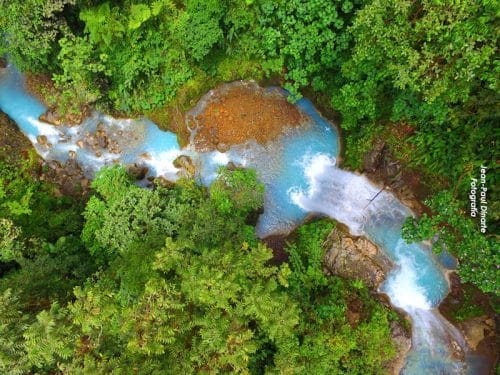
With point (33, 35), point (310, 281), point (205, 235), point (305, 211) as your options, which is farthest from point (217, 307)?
point (33, 35)

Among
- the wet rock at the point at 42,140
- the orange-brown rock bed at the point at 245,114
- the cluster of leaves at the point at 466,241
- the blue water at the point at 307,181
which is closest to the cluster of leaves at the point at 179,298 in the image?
the blue water at the point at 307,181

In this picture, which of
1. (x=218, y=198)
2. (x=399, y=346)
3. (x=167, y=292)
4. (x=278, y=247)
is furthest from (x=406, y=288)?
(x=167, y=292)

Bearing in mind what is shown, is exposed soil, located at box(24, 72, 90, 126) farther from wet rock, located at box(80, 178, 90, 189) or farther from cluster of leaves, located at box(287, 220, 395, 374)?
cluster of leaves, located at box(287, 220, 395, 374)

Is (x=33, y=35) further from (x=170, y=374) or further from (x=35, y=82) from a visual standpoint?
(x=170, y=374)

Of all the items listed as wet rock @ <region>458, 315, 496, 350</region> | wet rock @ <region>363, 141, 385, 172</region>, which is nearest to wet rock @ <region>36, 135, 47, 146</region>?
wet rock @ <region>363, 141, 385, 172</region>

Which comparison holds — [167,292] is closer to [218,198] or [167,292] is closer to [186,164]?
[218,198]
